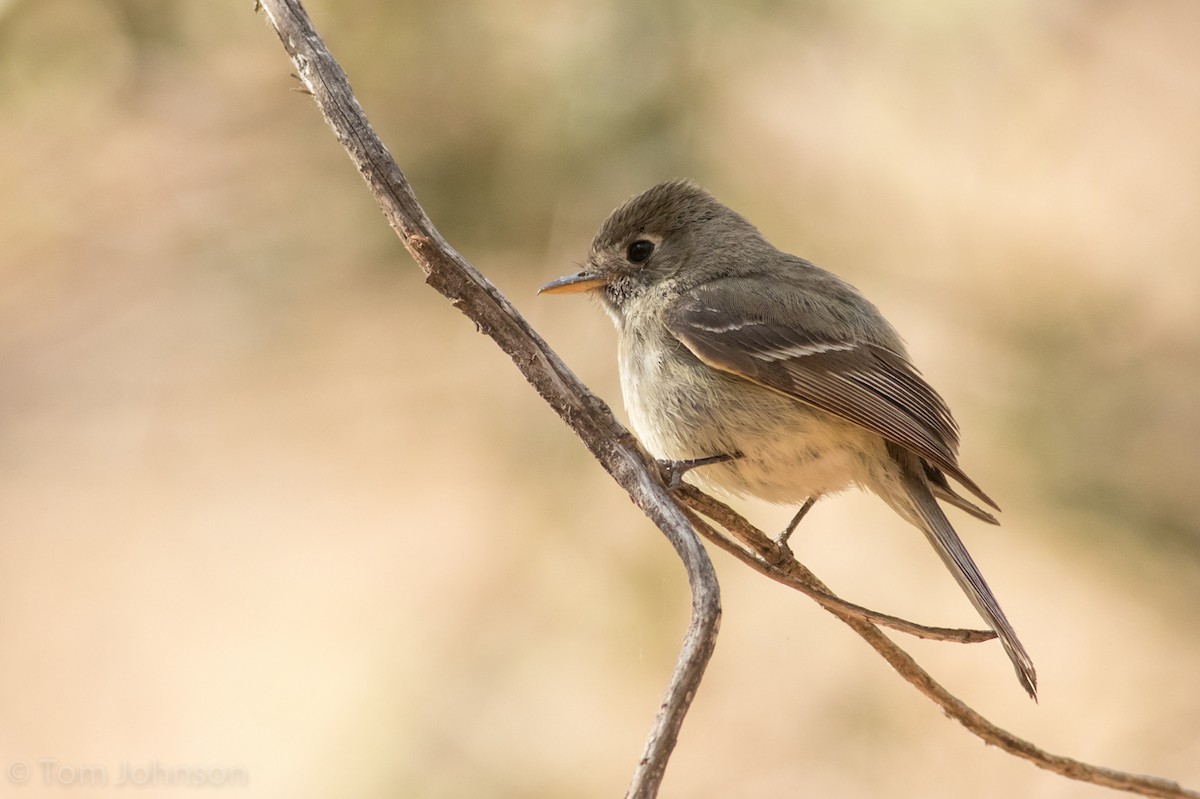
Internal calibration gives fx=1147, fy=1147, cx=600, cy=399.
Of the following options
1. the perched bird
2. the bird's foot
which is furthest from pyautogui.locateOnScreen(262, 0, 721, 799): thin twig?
the bird's foot

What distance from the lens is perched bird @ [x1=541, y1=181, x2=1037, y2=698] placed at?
3.12 meters

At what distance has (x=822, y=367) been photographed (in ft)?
10.6

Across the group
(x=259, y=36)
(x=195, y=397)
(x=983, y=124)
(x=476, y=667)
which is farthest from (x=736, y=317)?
(x=195, y=397)

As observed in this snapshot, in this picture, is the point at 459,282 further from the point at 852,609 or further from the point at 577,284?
the point at 577,284

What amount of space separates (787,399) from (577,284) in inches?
33.6

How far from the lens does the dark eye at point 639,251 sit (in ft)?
12.4

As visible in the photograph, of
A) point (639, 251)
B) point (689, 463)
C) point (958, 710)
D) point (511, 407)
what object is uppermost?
point (511, 407)

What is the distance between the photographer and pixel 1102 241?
5.63 metres

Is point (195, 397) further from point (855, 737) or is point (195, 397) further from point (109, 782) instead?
point (855, 737)

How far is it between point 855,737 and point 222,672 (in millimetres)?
2845

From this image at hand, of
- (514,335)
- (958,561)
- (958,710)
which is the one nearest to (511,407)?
(958,561)

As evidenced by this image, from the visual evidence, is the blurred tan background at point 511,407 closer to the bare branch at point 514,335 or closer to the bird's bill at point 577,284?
the bird's bill at point 577,284

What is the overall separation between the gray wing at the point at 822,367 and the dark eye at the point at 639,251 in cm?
34

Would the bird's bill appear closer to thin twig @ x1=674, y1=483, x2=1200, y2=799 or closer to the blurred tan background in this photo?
the blurred tan background
